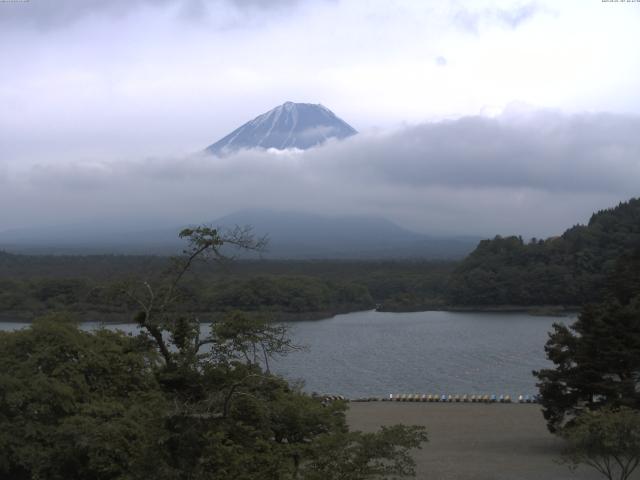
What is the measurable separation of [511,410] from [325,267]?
51.1 metres

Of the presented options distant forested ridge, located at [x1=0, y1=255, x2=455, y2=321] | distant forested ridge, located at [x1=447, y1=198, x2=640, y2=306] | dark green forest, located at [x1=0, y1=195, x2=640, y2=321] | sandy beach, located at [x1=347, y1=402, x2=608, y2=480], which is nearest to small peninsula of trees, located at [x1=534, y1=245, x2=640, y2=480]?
sandy beach, located at [x1=347, y1=402, x2=608, y2=480]

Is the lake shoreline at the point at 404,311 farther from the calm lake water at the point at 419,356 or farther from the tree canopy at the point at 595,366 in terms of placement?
the tree canopy at the point at 595,366

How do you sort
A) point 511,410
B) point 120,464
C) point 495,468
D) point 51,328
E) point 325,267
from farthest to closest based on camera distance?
point 325,267, point 511,410, point 495,468, point 51,328, point 120,464

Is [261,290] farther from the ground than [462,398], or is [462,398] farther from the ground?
[261,290]

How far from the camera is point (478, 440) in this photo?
14062 millimetres

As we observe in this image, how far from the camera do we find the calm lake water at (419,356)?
22672 millimetres

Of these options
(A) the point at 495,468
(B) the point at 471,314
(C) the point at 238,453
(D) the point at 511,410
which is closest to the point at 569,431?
(A) the point at 495,468

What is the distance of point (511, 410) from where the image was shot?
17.5 meters

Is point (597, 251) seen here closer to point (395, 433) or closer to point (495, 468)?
point (495, 468)

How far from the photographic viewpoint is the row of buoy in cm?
1934

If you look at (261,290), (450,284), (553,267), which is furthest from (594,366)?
(450,284)

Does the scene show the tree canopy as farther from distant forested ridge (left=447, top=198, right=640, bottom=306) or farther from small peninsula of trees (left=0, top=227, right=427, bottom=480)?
distant forested ridge (left=447, top=198, right=640, bottom=306)

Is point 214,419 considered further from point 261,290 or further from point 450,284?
point 450,284

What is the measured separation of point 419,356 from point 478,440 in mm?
14583
